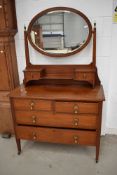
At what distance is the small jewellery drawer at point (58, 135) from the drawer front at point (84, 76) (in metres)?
0.57

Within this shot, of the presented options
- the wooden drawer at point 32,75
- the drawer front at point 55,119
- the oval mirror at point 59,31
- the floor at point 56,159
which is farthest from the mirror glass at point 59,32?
the floor at point 56,159

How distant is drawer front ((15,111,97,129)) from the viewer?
1696 mm

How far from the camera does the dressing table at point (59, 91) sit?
1.68 metres

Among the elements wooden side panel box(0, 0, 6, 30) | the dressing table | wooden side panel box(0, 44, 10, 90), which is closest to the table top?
the dressing table

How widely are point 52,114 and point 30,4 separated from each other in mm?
1267

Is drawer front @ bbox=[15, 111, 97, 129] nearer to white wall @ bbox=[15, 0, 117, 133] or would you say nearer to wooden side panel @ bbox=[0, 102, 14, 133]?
wooden side panel @ bbox=[0, 102, 14, 133]

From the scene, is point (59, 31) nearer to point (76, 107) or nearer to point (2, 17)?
point (2, 17)

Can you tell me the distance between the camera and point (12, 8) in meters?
1.91

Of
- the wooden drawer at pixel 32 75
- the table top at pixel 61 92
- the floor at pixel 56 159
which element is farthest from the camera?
the wooden drawer at pixel 32 75

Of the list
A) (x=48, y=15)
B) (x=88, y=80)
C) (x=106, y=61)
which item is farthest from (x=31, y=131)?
(x=48, y=15)

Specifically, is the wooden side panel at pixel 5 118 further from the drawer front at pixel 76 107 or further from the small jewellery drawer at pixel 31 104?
the drawer front at pixel 76 107

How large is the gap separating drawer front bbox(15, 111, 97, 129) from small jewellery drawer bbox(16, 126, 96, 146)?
0.21 feet

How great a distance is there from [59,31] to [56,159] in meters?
1.46

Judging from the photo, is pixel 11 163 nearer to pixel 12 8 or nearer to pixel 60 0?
pixel 12 8
